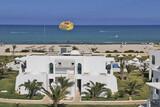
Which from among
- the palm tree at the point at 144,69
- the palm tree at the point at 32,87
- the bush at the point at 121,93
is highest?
the palm tree at the point at 144,69

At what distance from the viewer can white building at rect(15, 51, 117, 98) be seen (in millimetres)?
40469

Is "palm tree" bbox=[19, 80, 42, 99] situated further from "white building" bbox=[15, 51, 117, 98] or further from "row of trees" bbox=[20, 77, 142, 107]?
"white building" bbox=[15, 51, 117, 98]

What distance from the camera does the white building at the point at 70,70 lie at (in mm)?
40469

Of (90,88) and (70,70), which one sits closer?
(90,88)

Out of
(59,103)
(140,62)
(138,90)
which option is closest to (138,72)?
(140,62)

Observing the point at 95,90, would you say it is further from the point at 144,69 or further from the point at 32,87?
the point at 144,69

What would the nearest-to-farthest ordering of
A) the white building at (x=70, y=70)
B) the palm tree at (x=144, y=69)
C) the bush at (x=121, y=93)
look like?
the bush at (x=121, y=93)
the white building at (x=70, y=70)
the palm tree at (x=144, y=69)

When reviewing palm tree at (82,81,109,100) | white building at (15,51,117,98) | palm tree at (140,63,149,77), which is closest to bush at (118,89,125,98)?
palm tree at (82,81,109,100)

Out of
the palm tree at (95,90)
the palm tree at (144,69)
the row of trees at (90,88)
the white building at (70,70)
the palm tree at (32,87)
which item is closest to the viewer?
the row of trees at (90,88)

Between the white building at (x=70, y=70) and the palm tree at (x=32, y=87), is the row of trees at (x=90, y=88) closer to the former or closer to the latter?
the palm tree at (x=32, y=87)

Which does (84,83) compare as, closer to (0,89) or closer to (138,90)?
(138,90)

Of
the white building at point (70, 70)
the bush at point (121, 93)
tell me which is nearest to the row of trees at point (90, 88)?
the bush at point (121, 93)

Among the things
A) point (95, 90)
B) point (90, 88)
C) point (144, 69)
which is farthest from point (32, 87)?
point (144, 69)

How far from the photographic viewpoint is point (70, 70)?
136 ft
